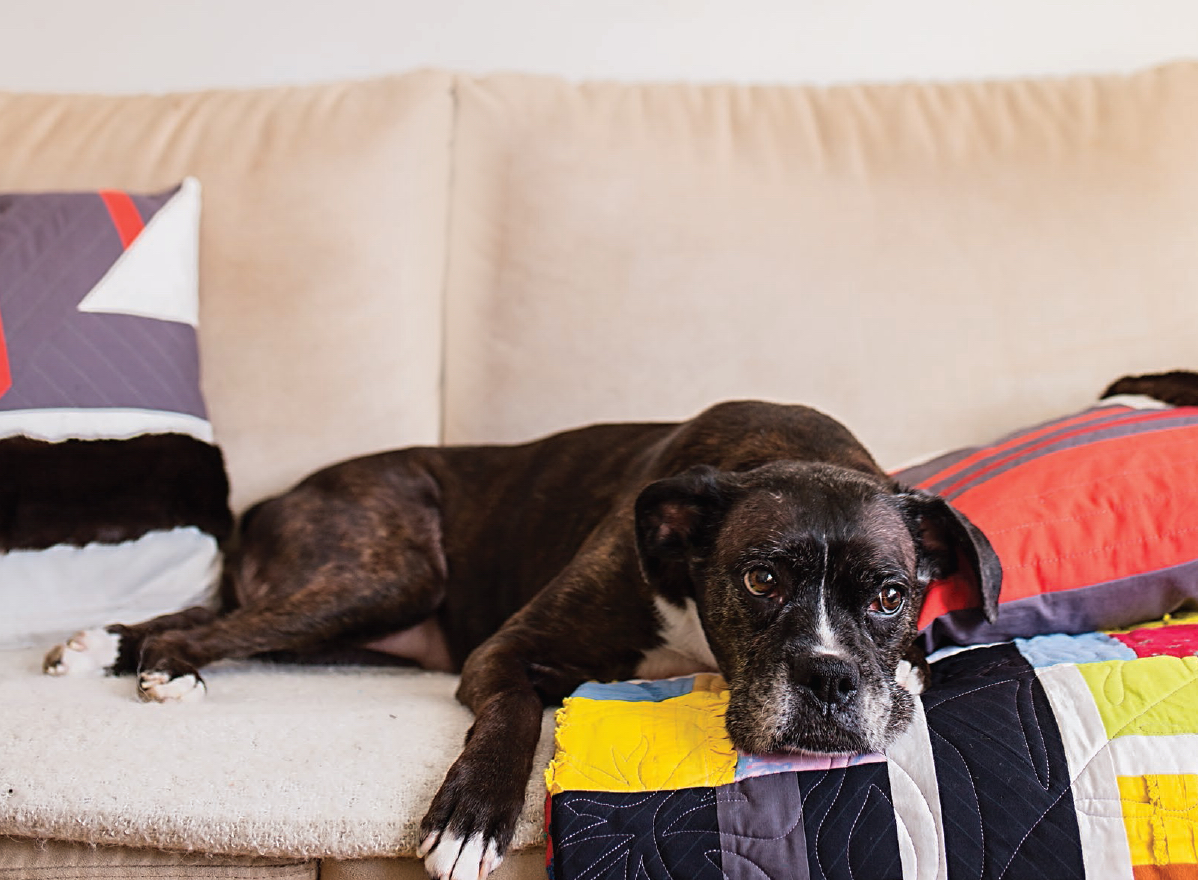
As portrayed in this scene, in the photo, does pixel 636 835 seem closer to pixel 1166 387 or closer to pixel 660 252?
pixel 1166 387

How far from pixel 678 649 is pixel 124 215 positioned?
1.62m

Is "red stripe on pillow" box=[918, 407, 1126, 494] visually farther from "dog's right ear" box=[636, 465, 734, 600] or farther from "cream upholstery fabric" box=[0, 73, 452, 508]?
"cream upholstery fabric" box=[0, 73, 452, 508]

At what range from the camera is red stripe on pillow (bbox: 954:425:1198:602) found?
1.75 meters

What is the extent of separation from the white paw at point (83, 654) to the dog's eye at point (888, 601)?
1468mm

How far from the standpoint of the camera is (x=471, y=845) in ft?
4.51

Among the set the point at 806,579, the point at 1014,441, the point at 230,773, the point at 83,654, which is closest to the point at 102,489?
the point at 83,654

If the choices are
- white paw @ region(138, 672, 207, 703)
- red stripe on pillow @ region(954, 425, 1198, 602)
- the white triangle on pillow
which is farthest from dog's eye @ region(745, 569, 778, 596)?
the white triangle on pillow

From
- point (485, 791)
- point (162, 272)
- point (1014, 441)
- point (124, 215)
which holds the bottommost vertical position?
point (485, 791)

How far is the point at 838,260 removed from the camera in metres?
2.62

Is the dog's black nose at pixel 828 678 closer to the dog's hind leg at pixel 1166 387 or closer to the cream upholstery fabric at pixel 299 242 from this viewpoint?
the dog's hind leg at pixel 1166 387

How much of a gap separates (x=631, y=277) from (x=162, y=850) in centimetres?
167

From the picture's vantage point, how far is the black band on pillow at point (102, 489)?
2.15 meters

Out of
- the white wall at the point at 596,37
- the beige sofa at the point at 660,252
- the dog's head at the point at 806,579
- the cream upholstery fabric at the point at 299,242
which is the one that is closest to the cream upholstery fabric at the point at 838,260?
the beige sofa at the point at 660,252

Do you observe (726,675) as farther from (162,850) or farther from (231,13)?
(231,13)
